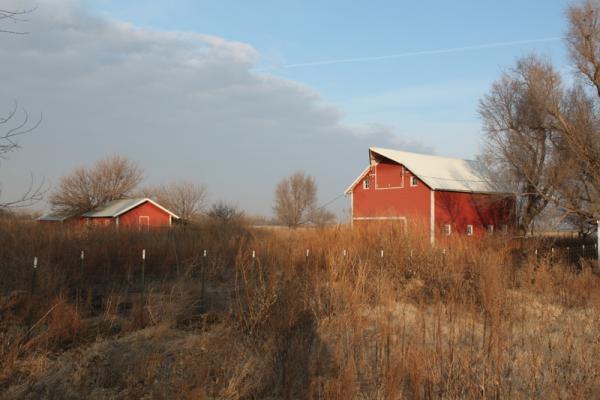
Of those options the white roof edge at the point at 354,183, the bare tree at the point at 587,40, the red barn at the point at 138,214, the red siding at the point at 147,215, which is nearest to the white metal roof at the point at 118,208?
the red barn at the point at 138,214

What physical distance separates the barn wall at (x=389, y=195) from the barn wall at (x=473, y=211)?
921 mm

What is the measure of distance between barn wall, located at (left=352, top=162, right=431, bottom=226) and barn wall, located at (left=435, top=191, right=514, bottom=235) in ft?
3.02

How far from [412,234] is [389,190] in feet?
50.3

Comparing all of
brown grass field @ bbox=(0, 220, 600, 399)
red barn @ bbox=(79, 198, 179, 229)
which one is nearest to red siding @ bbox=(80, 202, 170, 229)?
red barn @ bbox=(79, 198, 179, 229)

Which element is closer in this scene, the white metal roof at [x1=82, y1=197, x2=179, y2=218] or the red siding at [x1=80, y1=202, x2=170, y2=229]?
the red siding at [x1=80, y1=202, x2=170, y2=229]

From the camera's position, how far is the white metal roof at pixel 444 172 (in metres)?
28.3

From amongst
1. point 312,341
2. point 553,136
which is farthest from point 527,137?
point 312,341

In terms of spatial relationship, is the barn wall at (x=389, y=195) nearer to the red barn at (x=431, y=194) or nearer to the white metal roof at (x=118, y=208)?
the red barn at (x=431, y=194)

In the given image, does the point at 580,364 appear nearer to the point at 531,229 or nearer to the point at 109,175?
the point at 531,229

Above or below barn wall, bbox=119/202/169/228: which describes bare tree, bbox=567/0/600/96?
above

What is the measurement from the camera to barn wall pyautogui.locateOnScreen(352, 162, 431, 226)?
2766cm

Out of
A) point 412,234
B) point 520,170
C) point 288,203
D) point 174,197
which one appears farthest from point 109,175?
point 412,234

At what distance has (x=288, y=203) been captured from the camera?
259 feet

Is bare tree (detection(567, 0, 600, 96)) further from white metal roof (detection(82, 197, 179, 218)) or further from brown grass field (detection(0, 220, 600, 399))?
white metal roof (detection(82, 197, 179, 218))
